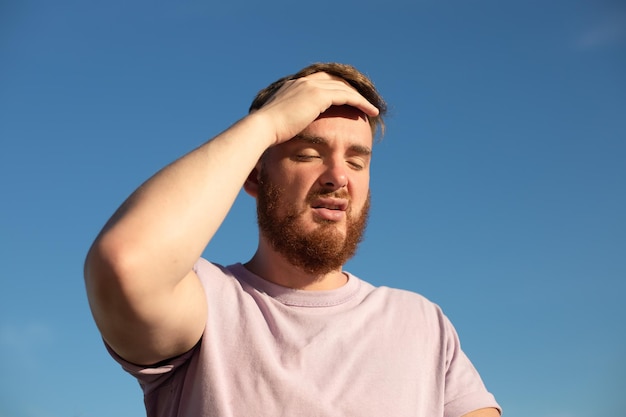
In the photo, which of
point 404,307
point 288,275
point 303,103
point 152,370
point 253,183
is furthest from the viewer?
point 253,183

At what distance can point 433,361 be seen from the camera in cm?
367

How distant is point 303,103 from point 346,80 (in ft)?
2.54

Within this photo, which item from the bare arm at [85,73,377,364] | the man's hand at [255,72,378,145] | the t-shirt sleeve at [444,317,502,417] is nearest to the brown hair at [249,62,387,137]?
the man's hand at [255,72,378,145]

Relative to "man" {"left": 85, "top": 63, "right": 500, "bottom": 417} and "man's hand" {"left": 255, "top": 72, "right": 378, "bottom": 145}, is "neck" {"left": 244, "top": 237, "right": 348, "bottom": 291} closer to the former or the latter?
"man" {"left": 85, "top": 63, "right": 500, "bottom": 417}

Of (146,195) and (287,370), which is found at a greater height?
(146,195)

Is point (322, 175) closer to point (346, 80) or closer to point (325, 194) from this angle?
point (325, 194)

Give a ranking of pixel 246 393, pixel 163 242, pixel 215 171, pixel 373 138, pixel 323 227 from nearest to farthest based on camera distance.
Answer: pixel 163 242, pixel 215 171, pixel 246 393, pixel 323 227, pixel 373 138

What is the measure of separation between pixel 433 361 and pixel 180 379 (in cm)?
132

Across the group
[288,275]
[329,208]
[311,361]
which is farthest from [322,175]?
[311,361]

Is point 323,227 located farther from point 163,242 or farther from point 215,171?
point 163,242

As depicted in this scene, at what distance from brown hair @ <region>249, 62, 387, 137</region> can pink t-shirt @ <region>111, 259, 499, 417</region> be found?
1091 mm

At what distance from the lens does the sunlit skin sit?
3.65m

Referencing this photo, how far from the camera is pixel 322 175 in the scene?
364 centimetres

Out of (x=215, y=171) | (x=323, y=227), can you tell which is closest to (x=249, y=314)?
(x=323, y=227)
